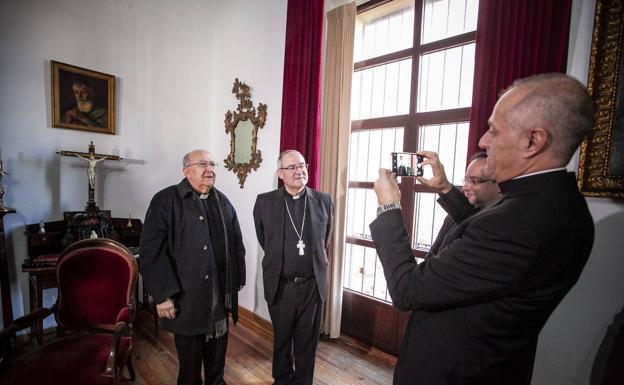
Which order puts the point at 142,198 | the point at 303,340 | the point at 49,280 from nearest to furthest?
the point at 303,340, the point at 49,280, the point at 142,198

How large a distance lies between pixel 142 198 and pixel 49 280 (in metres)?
1.32

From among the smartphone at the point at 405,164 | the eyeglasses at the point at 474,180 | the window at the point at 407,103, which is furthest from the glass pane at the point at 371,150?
the smartphone at the point at 405,164

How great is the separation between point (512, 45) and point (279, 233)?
2.04 m

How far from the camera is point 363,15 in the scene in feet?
9.55

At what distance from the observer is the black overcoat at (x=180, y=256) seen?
6.07 feet

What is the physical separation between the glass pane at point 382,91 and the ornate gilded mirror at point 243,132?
3.81ft

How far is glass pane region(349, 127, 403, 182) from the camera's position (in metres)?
2.86

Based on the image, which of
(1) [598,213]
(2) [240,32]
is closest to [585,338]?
(1) [598,213]

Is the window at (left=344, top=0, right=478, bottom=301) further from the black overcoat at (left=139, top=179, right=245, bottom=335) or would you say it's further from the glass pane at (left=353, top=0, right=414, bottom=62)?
the black overcoat at (left=139, top=179, right=245, bottom=335)

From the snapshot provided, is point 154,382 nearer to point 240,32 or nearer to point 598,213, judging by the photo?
point 598,213

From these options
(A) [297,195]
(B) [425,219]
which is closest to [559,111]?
(A) [297,195]

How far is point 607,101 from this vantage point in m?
1.53

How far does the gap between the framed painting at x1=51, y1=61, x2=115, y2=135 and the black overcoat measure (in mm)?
2191

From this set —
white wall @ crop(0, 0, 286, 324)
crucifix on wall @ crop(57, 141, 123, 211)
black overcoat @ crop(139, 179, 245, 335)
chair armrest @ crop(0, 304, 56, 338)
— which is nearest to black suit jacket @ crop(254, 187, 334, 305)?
black overcoat @ crop(139, 179, 245, 335)
